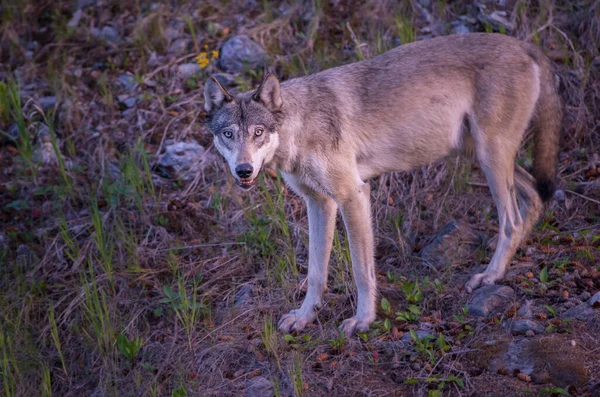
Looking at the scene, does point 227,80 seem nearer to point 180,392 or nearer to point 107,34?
point 107,34

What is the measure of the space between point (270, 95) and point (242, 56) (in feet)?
10.9

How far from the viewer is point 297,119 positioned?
4691 millimetres

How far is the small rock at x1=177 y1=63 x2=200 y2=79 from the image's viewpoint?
7.76 meters

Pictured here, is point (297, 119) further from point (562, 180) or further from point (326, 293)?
point (562, 180)

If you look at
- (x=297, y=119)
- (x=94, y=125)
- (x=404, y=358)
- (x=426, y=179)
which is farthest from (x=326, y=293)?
(x=94, y=125)

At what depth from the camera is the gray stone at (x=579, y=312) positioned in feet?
14.2

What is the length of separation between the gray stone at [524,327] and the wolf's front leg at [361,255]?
3.21 feet

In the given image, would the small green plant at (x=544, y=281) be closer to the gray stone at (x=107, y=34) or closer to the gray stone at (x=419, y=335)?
the gray stone at (x=419, y=335)

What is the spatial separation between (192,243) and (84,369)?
5.30 ft

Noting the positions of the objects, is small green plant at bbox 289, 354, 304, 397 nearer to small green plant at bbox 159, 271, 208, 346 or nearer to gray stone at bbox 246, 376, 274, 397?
gray stone at bbox 246, 376, 274, 397

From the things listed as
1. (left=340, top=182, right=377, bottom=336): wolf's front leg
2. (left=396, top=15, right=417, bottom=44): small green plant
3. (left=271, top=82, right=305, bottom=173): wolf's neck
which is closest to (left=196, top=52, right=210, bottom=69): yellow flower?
(left=396, top=15, right=417, bottom=44): small green plant

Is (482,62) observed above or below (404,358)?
above

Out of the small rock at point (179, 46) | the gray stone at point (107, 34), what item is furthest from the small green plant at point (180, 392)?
the gray stone at point (107, 34)

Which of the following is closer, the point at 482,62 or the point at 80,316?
the point at 482,62
